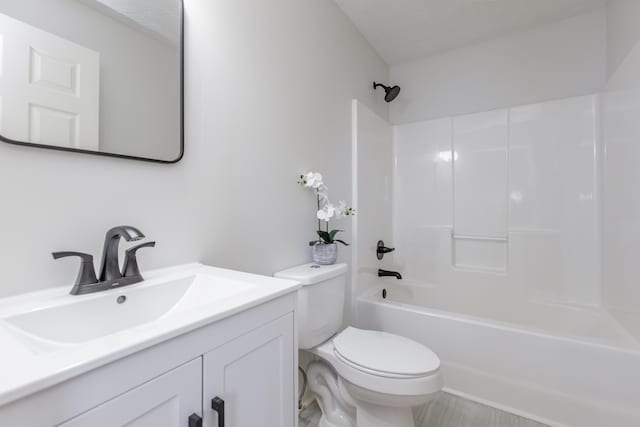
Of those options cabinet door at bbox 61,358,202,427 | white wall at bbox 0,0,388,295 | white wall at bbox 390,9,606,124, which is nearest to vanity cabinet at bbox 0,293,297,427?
cabinet door at bbox 61,358,202,427

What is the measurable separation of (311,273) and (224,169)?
1.95ft

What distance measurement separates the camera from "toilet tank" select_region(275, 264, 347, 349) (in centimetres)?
126

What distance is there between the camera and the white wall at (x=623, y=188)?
56.7 inches

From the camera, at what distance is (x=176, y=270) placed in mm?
926

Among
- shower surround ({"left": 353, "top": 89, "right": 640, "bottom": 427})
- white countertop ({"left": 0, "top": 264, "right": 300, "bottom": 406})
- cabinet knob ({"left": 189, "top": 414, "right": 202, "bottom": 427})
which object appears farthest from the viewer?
shower surround ({"left": 353, "top": 89, "right": 640, "bottom": 427})

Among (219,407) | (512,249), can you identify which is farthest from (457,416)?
(219,407)

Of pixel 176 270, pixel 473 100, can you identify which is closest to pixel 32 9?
pixel 176 270

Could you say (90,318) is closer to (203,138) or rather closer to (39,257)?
(39,257)

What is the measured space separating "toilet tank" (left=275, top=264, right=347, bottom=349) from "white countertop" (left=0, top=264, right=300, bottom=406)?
0.44m

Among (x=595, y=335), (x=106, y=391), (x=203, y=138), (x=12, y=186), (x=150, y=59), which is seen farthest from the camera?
(x=595, y=335)

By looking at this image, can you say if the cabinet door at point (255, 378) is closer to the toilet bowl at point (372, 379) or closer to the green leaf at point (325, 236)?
the toilet bowl at point (372, 379)

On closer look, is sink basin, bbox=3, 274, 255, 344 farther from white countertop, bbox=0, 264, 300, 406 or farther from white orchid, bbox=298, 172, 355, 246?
white orchid, bbox=298, 172, 355, 246

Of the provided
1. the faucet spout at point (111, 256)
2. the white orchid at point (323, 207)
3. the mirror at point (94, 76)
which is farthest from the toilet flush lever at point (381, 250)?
Answer: the faucet spout at point (111, 256)

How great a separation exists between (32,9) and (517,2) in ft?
8.03
